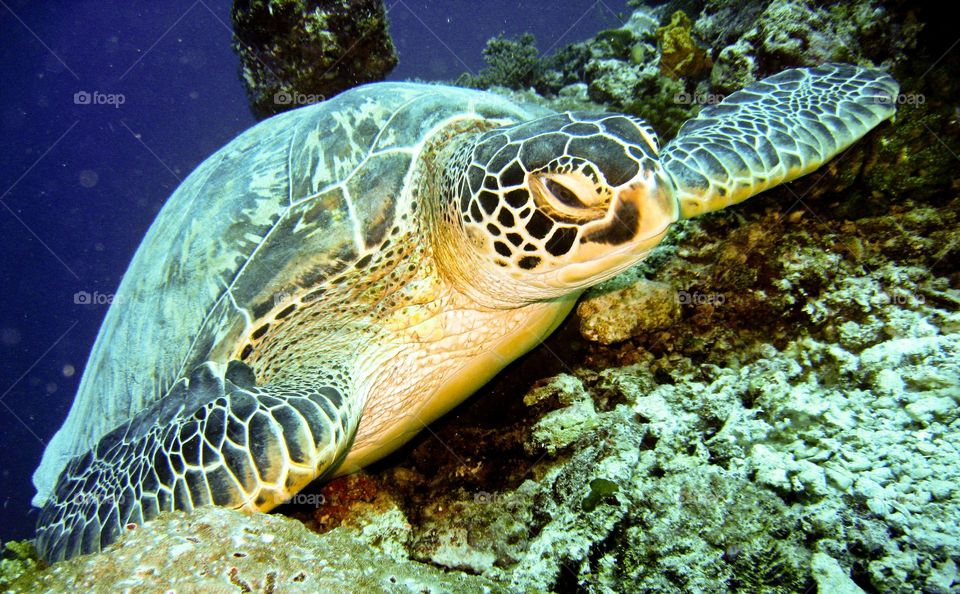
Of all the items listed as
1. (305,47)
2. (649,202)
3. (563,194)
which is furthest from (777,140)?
(305,47)

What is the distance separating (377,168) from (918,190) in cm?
240

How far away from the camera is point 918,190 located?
179 centimetres

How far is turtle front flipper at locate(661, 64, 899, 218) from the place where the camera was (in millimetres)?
1947

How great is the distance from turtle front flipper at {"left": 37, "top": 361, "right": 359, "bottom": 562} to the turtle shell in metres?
0.47

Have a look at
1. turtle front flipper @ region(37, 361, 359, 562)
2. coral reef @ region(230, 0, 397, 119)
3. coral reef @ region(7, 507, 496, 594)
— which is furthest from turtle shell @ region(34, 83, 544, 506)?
coral reef @ region(230, 0, 397, 119)

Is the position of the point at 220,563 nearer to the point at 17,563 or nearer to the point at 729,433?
the point at 17,563

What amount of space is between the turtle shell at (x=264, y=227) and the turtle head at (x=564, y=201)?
55 centimetres

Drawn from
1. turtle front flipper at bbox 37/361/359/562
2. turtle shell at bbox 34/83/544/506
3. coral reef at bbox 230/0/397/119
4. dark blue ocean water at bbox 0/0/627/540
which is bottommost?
turtle front flipper at bbox 37/361/359/562

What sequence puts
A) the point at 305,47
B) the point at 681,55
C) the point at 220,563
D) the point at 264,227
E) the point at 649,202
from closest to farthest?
1. the point at 220,563
2. the point at 649,202
3. the point at 264,227
4. the point at 681,55
5. the point at 305,47

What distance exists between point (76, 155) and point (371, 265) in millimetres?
49009

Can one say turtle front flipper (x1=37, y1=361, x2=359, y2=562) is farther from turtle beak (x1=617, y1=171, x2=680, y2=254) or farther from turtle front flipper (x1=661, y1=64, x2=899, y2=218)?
turtle front flipper (x1=661, y1=64, x2=899, y2=218)

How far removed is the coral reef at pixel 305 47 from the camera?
5238 millimetres

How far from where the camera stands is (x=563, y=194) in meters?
1.69

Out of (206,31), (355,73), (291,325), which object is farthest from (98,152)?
(291,325)
